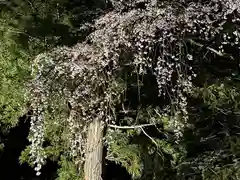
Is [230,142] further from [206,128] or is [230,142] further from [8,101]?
[8,101]

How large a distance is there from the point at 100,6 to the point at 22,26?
1.82 feet

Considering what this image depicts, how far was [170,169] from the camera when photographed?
11.6ft

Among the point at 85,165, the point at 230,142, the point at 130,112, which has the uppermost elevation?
the point at 130,112

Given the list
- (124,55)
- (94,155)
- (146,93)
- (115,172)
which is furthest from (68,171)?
(124,55)

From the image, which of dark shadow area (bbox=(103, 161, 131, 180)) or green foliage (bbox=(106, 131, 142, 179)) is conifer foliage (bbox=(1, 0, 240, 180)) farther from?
dark shadow area (bbox=(103, 161, 131, 180))

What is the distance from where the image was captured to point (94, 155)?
9.35 feet

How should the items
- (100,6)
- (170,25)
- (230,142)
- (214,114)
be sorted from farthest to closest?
(214,114)
(230,142)
(100,6)
(170,25)

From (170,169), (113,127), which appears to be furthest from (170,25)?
(170,169)

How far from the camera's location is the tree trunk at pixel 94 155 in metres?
2.81

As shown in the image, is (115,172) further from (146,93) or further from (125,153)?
(146,93)

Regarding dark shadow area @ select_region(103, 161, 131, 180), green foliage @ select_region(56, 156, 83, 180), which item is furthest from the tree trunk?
dark shadow area @ select_region(103, 161, 131, 180)

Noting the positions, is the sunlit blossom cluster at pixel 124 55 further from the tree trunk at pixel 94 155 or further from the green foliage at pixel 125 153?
the green foliage at pixel 125 153

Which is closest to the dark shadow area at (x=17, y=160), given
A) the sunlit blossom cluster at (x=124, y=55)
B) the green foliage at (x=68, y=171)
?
the green foliage at (x=68, y=171)

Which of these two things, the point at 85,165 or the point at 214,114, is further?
the point at 214,114
